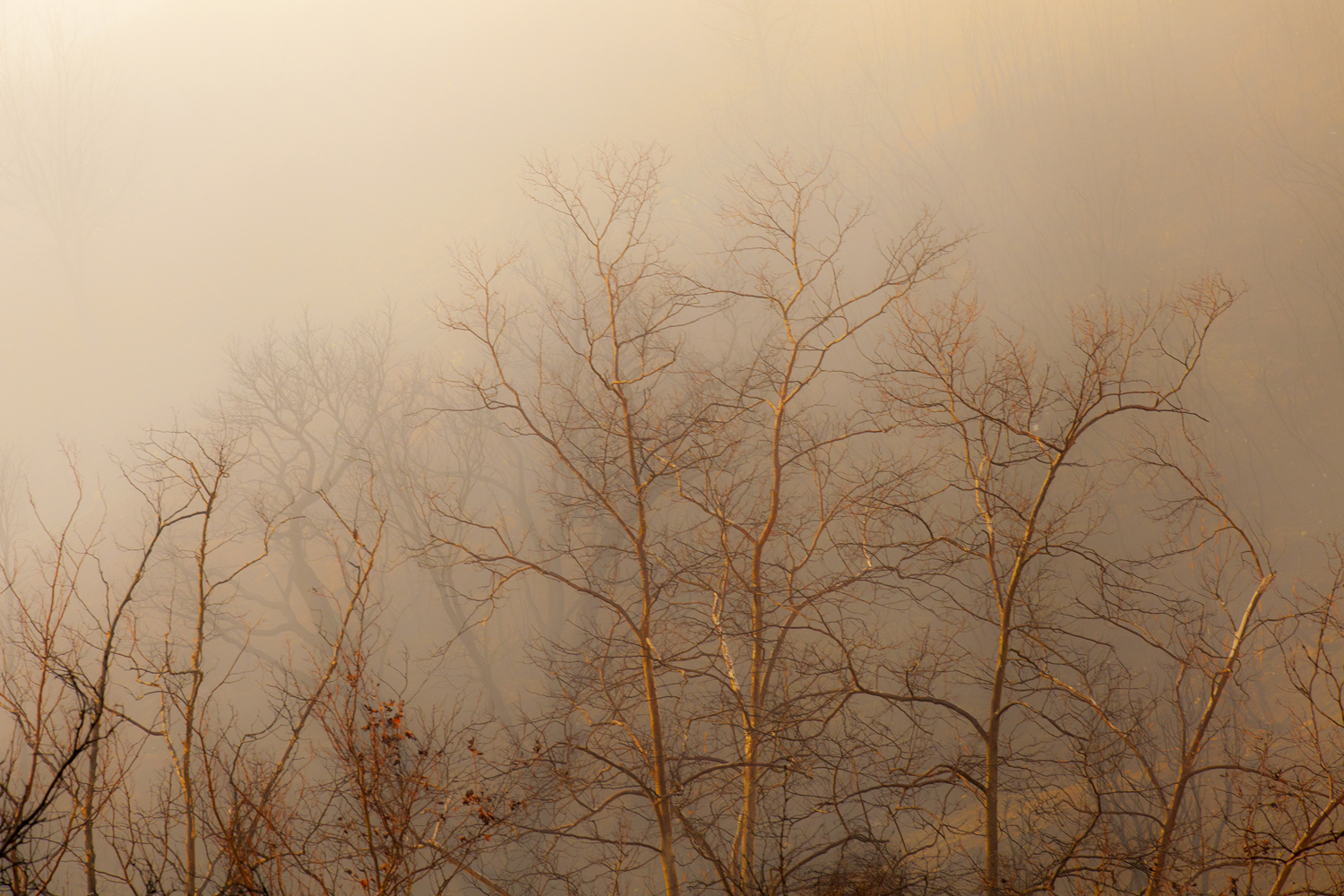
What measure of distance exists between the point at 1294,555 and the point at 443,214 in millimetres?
20531

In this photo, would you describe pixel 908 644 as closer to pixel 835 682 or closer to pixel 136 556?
pixel 835 682

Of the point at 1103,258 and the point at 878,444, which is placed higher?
the point at 1103,258

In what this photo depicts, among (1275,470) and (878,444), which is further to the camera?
(878,444)

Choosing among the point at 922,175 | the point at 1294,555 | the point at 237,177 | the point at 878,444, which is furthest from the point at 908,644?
the point at 237,177

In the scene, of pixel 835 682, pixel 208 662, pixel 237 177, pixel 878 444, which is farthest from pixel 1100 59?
pixel 237 177

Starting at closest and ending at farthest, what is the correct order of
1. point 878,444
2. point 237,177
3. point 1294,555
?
point 1294,555 < point 878,444 < point 237,177

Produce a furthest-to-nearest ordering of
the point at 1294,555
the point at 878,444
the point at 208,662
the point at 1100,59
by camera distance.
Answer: the point at 1100,59
the point at 208,662
the point at 878,444
the point at 1294,555

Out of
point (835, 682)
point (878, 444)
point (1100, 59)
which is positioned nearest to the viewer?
point (835, 682)

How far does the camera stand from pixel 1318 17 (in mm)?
15188

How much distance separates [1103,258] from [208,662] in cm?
1995

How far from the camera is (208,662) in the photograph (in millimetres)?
15539

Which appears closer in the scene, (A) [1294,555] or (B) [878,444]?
(A) [1294,555]

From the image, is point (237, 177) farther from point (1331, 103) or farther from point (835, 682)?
point (1331, 103)

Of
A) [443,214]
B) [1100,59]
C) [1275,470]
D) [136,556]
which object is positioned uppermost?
[443,214]
